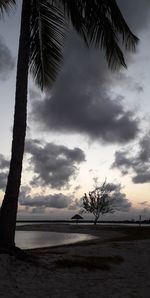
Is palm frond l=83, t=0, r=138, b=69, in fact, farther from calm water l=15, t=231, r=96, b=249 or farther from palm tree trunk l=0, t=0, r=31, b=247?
→ calm water l=15, t=231, r=96, b=249

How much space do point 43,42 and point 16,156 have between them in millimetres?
→ 4940

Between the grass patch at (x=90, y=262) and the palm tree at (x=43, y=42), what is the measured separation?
2.39m

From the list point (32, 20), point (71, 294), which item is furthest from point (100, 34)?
point (71, 294)

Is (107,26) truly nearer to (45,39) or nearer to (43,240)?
(45,39)

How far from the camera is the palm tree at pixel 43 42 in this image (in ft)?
52.4

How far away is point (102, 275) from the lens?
1602cm

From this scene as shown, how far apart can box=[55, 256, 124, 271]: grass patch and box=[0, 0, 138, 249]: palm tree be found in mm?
2393

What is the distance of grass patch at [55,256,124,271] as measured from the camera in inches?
659

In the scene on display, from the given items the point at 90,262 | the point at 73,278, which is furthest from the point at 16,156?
the point at 90,262

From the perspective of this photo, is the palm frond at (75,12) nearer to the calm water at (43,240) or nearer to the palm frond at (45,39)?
the palm frond at (45,39)

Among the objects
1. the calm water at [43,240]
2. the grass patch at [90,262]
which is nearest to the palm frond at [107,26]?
the grass patch at [90,262]

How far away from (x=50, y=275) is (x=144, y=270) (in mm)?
5102

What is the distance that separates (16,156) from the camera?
16047 mm

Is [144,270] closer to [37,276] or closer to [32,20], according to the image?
[37,276]
